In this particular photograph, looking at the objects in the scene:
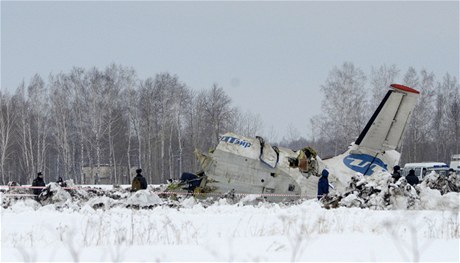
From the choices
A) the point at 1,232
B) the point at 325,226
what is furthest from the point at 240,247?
the point at 1,232

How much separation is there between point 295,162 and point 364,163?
267 cm

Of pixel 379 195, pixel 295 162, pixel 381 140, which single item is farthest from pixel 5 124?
pixel 379 195

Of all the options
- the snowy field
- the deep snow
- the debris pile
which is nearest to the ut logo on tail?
the debris pile

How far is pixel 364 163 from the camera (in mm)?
22766

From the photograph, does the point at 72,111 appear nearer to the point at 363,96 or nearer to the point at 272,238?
the point at 363,96

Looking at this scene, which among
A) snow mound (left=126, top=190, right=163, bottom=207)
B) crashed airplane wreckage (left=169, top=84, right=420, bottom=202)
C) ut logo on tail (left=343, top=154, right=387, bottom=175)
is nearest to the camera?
snow mound (left=126, top=190, right=163, bottom=207)

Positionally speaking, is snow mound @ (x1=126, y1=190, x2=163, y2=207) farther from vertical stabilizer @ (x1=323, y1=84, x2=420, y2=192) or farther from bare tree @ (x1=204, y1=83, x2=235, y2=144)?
bare tree @ (x1=204, y1=83, x2=235, y2=144)

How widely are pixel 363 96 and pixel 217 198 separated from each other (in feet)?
115

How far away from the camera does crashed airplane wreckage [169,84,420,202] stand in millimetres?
21938

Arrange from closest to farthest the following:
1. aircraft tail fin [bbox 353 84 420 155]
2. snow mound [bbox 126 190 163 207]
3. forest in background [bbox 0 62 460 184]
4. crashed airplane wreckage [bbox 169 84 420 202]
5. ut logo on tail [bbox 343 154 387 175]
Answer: snow mound [bbox 126 190 163 207] → crashed airplane wreckage [bbox 169 84 420 202] → aircraft tail fin [bbox 353 84 420 155] → ut logo on tail [bbox 343 154 387 175] → forest in background [bbox 0 62 460 184]

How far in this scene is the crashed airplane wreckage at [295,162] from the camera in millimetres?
21938

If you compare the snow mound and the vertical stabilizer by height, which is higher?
the vertical stabilizer

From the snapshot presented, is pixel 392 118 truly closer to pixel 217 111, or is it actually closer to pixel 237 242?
pixel 237 242

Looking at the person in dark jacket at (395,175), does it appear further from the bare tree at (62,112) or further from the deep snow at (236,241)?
the bare tree at (62,112)
